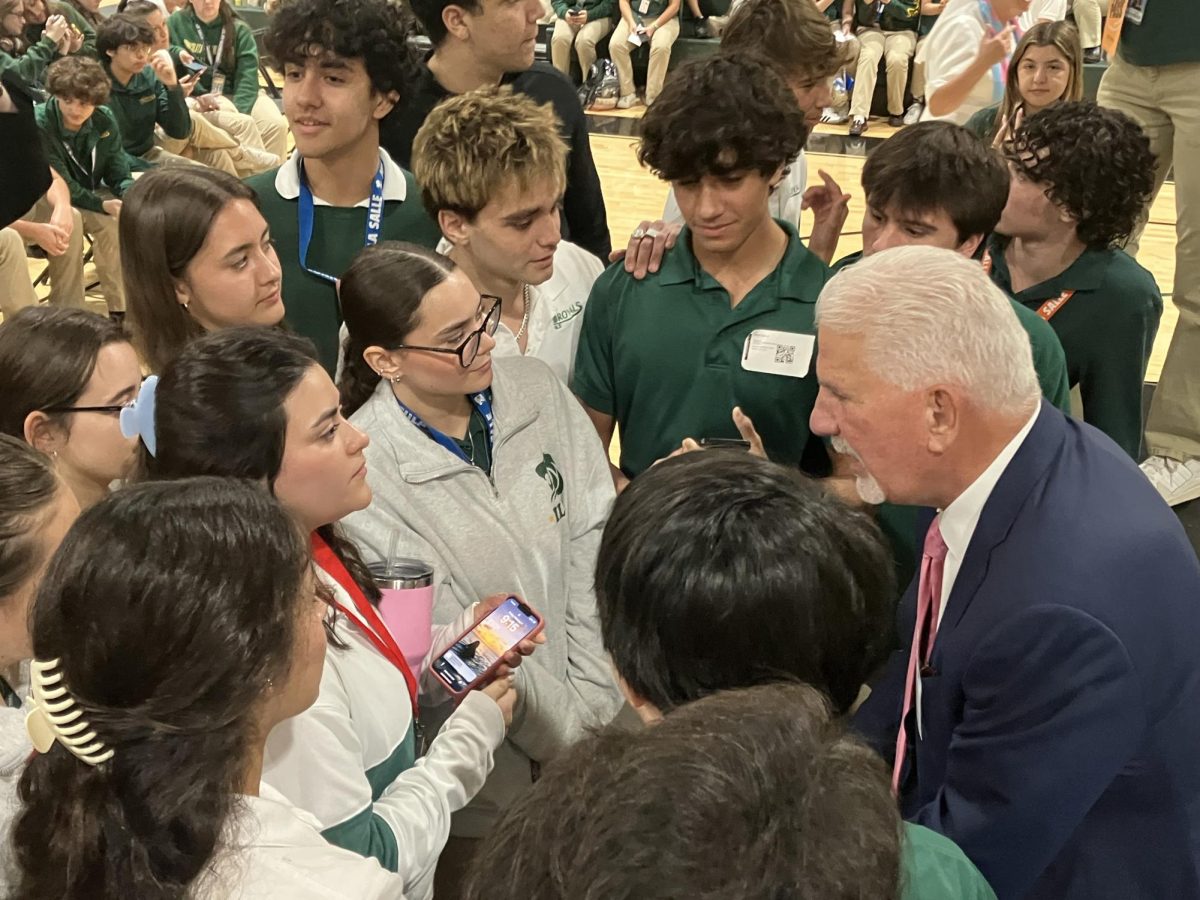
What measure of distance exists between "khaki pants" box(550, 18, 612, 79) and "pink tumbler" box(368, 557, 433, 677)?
10.4 meters

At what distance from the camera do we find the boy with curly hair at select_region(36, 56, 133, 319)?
231 inches

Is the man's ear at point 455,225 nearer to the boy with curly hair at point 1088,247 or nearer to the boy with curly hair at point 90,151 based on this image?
the boy with curly hair at point 1088,247

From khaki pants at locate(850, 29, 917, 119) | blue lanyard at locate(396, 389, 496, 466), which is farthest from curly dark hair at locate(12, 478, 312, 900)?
khaki pants at locate(850, 29, 917, 119)

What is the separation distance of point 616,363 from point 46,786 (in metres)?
1.55

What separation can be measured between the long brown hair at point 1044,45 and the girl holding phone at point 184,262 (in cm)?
272

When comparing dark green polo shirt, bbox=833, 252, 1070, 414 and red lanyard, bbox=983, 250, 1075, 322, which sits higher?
dark green polo shirt, bbox=833, 252, 1070, 414

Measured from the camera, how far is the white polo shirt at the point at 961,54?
4.17 meters

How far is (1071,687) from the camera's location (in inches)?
53.5

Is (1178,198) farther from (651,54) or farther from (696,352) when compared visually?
(651,54)

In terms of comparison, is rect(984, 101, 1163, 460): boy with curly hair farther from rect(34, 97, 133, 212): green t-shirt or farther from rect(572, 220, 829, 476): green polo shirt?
rect(34, 97, 133, 212): green t-shirt

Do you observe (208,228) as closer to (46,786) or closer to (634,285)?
(634,285)

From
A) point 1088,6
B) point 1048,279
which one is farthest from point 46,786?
point 1088,6

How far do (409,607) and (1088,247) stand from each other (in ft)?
6.51

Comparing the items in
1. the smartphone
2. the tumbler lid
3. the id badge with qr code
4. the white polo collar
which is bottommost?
the smartphone
